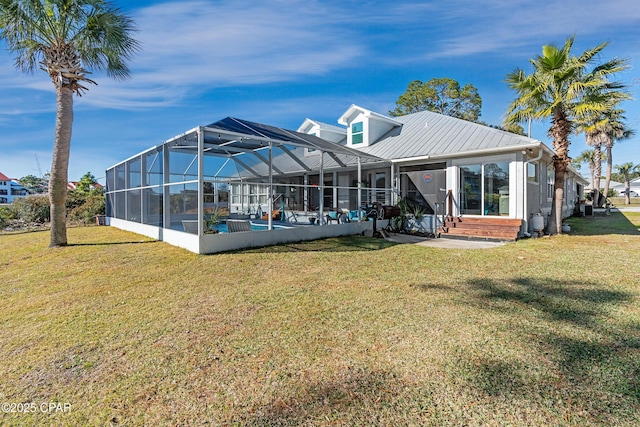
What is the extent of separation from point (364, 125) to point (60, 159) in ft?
38.6

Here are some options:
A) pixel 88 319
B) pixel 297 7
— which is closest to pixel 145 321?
pixel 88 319

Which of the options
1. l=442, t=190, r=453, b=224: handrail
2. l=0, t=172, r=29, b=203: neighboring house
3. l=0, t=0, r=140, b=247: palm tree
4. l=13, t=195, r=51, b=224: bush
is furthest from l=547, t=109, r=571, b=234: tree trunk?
l=0, t=172, r=29, b=203: neighboring house

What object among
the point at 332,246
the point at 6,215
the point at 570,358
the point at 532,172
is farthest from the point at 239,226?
the point at 6,215

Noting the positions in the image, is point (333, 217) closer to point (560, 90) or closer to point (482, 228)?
point (482, 228)

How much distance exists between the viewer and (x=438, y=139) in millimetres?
12398

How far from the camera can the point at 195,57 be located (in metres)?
11.8

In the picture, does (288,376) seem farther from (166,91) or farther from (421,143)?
(166,91)

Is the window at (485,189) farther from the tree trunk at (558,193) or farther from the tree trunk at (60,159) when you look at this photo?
the tree trunk at (60,159)

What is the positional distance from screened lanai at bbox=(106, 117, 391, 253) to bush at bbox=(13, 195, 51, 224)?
4313 mm

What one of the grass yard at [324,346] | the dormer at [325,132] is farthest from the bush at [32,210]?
the dormer at [325,132]

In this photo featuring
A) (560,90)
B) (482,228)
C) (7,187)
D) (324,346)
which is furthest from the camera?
(7,187)

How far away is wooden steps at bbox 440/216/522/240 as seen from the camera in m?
→ 9.58

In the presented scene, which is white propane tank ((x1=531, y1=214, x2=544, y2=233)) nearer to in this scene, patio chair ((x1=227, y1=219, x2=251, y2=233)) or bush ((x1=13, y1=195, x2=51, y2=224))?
patio chair ((x1=227, y1=219, x2=251, y2=233))

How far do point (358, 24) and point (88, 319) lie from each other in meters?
12.4
